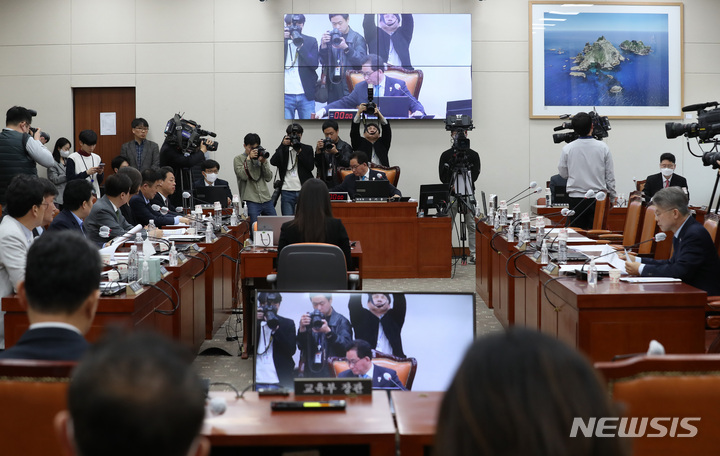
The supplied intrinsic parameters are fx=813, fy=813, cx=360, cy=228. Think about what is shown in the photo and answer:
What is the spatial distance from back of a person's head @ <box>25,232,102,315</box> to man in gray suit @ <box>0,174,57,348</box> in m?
1.81

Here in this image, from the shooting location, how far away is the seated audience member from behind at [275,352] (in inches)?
95.8

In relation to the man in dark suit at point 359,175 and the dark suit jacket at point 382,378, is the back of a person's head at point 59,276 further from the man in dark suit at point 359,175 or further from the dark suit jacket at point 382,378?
the man in dark suit at point 359,175

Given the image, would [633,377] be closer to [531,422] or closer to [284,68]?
[531,422]

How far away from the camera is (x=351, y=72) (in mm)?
10000

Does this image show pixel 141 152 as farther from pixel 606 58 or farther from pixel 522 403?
pixel 522 403

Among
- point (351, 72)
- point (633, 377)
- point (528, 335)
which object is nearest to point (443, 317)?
point (633, 377)

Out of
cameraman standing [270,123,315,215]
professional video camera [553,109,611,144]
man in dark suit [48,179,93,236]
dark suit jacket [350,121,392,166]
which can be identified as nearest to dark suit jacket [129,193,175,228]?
man in dark suit [48,179,93,236]

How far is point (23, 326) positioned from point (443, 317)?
6.71ft

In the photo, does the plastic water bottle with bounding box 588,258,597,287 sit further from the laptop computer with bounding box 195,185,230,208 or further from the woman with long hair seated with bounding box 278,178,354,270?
the laptop computer with bounding box 195,185,230,208

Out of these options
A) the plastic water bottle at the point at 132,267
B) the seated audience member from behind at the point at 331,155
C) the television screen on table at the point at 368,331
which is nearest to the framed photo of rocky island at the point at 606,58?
the seated audience member from behind at the point at 331,155

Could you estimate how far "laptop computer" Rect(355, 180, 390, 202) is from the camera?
8.23 m

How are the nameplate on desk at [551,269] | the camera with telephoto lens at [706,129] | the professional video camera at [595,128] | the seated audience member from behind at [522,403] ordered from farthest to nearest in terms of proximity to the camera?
the professional video camera at [595,128], the camera with telephoto lens at [706,129], the nameplate on desk at [551,269], the seated audience member from behind at [522,403]

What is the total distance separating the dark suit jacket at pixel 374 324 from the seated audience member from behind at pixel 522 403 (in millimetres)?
1555

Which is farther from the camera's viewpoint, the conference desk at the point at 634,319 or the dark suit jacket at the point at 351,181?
the dark suit jacket at the point at 351,181
